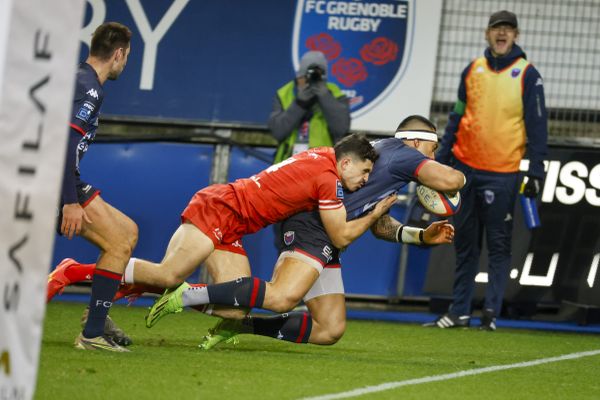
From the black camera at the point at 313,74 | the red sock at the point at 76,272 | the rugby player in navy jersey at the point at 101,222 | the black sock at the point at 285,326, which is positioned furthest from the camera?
the black camera at the point at 313,74

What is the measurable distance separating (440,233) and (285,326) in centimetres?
Result: 114

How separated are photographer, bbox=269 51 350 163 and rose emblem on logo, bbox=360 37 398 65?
43.9 inches

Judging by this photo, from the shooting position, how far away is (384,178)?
816cm

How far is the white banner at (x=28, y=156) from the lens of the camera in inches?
158

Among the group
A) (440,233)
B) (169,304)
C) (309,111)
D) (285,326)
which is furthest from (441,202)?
(309,111)

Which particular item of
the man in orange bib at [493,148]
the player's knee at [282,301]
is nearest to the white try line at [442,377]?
the player's knee at [282,301]

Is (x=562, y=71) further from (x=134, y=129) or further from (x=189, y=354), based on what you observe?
(x=189, y=354)

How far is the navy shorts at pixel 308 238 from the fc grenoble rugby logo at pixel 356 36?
4.10 m

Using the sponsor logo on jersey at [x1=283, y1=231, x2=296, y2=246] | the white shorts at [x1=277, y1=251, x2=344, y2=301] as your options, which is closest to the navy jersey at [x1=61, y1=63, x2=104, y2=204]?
the sponsor logo on jersey at [x1=283, y1=231, x2=296, y2=246]

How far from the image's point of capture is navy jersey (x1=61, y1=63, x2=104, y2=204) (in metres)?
6.89

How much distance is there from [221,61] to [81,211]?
5.35 m

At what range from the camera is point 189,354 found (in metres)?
7.33

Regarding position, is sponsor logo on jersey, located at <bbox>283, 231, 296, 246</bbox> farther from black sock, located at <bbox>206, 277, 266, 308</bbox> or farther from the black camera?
the black camera

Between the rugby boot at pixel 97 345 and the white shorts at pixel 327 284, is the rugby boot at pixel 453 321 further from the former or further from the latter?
the rugby boot at pixel 97 345
